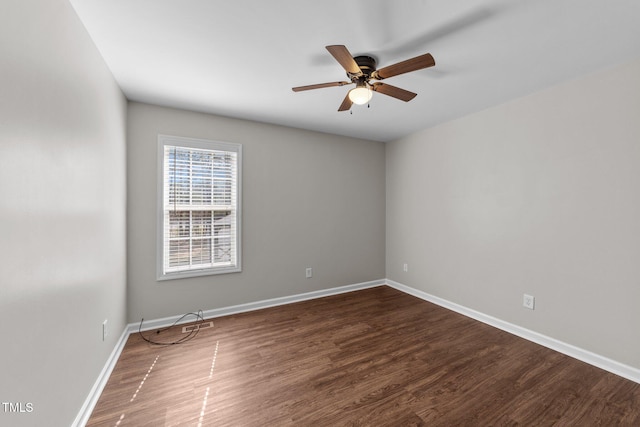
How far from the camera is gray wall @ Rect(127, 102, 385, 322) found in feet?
9.23

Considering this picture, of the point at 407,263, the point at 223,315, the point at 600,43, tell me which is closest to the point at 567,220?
the point at 600,43

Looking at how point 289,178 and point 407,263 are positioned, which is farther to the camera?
point 407,263

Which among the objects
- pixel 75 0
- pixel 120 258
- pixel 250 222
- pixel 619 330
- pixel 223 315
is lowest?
pixel 223 315

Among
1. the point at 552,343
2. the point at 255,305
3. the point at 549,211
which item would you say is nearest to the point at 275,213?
the point at 255,305

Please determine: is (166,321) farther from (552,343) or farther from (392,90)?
(552,343)

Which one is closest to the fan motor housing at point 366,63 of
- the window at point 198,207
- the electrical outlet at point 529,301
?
the window at point 198,207

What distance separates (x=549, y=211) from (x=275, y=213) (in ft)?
9.94

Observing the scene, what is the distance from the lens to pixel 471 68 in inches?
83.9

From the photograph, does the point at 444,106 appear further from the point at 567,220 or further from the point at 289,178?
the point at 289,178

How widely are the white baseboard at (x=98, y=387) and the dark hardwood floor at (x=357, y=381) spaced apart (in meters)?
0.05

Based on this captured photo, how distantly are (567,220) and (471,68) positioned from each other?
1.65 meters

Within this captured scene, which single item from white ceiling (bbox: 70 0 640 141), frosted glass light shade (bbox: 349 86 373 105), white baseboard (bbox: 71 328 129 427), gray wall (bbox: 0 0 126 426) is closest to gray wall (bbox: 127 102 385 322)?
white baseboard (bbox: 71 328 129 427)

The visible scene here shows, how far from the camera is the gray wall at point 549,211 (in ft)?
6.77

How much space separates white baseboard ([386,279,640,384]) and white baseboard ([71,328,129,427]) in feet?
12.0
